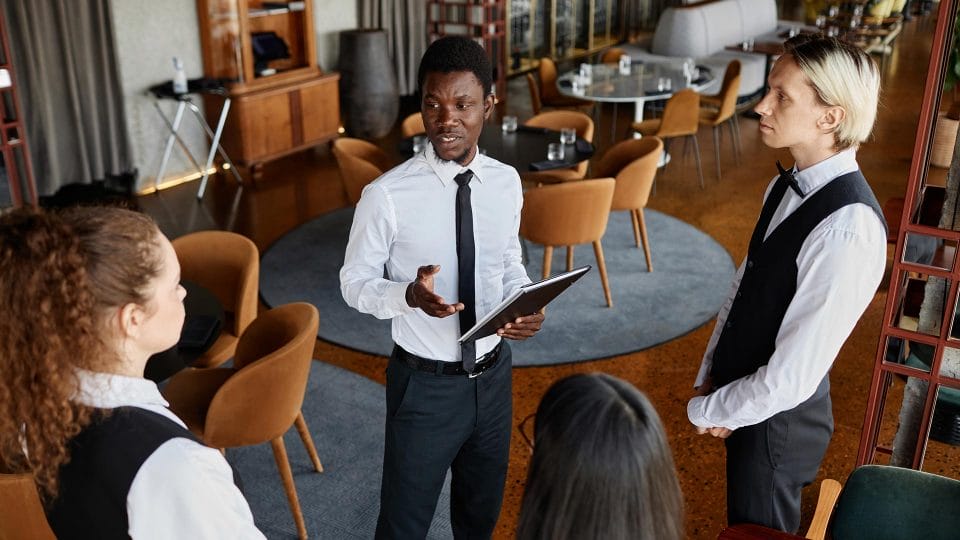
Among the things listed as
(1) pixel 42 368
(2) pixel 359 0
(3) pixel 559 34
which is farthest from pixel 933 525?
(3) pixel 559 34

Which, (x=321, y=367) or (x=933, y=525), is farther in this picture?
(x=321, y=367)

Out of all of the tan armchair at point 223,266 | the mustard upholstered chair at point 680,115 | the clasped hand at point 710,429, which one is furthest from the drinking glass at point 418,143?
the clasped hand at point 710,429

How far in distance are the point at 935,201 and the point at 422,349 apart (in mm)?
1768

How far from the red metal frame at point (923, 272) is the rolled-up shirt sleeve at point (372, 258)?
1333 mm

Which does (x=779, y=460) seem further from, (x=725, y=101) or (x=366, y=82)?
(x=366, y=82)

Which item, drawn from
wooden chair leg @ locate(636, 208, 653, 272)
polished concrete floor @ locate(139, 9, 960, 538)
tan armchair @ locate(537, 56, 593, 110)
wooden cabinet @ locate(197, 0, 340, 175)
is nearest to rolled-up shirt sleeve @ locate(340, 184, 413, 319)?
polished concrete floor @ locate(139, 9, 960, 538)

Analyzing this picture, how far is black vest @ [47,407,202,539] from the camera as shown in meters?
1.26

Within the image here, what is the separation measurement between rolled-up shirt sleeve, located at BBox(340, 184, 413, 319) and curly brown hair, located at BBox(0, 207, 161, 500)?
30.4 inches

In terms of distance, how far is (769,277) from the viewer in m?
2.03

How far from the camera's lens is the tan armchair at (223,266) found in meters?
3.52

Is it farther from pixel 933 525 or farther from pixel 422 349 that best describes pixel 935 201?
pixel 422 349

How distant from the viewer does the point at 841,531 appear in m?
2.17

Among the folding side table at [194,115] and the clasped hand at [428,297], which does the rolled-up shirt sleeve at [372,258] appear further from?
the folding side table at [194,115]

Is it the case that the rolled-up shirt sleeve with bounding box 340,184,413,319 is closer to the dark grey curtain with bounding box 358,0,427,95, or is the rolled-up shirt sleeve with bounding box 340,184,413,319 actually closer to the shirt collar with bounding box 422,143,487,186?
the shirt collar with bounding box 422,143,487,186
